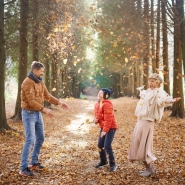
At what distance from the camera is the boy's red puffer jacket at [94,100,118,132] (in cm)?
552

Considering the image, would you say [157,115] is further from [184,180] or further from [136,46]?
[136,46]

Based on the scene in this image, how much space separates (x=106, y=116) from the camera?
18.3 feet

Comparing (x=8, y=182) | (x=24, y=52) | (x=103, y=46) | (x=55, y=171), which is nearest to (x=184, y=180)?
(x=55, y=171)

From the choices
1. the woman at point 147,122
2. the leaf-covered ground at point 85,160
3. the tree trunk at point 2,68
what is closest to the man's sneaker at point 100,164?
the leaf-covered ground at point 85,160

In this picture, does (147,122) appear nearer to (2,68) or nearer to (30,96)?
(30,96)

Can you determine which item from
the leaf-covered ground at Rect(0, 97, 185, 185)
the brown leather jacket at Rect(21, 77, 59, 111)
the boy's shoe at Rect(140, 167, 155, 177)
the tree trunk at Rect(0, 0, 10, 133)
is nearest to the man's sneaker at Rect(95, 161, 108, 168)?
the leaf-covered ground at Rect(0, 97, 185, 185)

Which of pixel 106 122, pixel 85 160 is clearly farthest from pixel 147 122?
pixel 85 160

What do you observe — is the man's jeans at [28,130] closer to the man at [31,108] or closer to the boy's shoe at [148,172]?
the man at [31,108]

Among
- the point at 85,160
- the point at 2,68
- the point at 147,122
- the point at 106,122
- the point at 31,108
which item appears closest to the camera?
the point at 147,122

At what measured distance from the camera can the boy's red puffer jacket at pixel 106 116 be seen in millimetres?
5517

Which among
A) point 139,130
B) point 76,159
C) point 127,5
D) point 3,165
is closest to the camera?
point 139,130

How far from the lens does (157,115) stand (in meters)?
5.27

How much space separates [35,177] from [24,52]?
807 centimetres

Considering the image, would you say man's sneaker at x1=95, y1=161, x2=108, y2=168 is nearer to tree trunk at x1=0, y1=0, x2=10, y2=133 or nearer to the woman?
the woman
